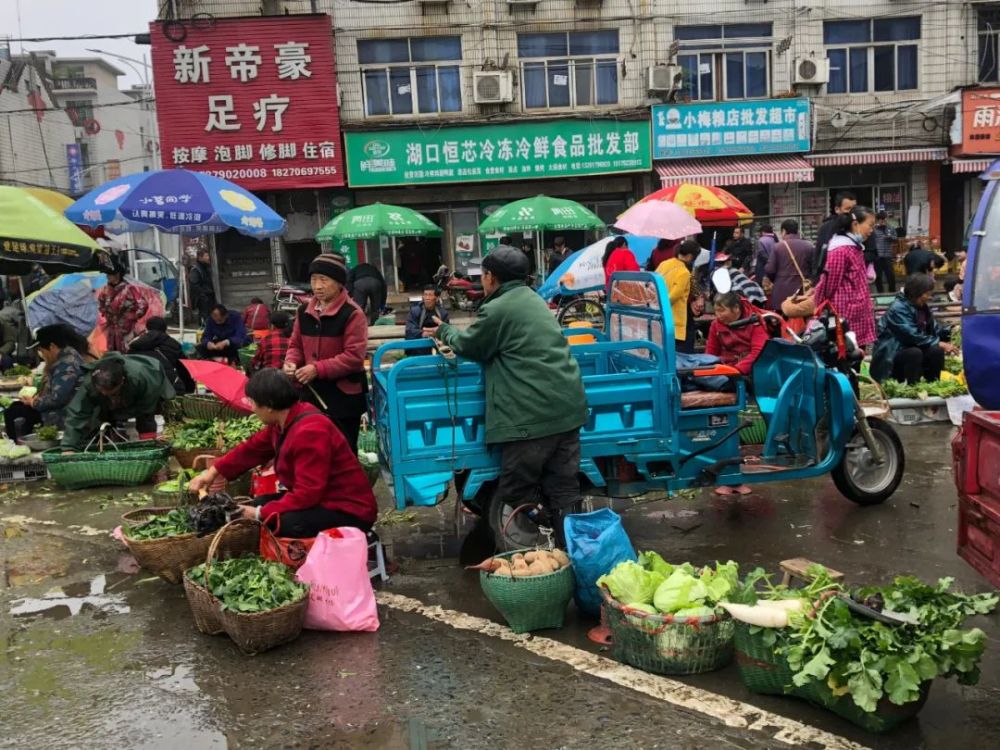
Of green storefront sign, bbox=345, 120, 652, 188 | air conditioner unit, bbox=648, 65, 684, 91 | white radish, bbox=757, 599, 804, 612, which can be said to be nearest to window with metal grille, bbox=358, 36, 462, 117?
green storefront sign, bbox=345, 120, 652, 188

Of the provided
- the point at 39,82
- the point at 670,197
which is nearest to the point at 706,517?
the point at 670,197

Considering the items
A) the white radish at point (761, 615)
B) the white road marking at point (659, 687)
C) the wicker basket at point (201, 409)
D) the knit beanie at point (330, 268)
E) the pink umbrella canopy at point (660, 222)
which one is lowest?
the white road marking at point (659, 687)

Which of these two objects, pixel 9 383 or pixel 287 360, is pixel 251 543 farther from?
pixel 9 383

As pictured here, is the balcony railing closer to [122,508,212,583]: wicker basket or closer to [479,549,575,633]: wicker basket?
[122,508,212,583]: wicker basket

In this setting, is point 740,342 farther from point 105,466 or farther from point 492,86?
point 492,86

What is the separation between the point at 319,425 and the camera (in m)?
4.87

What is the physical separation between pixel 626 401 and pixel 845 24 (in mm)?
18881

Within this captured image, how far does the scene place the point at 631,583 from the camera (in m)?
4.14

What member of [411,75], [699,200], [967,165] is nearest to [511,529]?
[699,200]

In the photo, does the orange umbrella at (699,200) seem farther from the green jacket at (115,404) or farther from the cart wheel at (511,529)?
the cart wheel at (511,529)

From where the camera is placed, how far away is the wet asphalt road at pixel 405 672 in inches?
142

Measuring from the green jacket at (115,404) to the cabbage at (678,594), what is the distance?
5278mm

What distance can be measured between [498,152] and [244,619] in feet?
56.8

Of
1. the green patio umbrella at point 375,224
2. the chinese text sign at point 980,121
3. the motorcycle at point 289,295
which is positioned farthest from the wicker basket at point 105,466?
the chinese text sign at point 980,121
